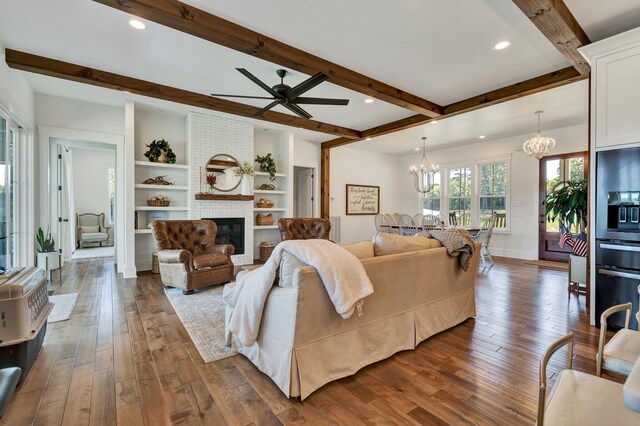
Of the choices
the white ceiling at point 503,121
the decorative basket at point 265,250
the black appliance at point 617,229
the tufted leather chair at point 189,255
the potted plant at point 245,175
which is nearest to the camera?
the black appliance at point 617,229

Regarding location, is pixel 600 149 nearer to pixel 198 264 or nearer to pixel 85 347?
pixel 198 264

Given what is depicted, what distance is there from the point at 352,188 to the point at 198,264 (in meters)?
5.22

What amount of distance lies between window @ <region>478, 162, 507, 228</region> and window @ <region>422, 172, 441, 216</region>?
1.19 metres

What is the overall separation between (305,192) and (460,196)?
13.6ft

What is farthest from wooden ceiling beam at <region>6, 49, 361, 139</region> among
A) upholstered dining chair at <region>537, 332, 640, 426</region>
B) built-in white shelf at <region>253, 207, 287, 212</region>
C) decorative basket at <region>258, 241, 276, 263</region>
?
upholstered dining chair at <region>537, 332, 640, 426</region>

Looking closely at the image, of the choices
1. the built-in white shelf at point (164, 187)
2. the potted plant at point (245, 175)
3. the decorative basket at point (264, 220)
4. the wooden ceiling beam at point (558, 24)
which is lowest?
the decorative basket at point (264, 220)

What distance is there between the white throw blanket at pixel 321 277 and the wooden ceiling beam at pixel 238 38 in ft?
6.99

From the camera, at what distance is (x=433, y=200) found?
8.73 metres

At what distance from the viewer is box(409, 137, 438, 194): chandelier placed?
23.6 feet

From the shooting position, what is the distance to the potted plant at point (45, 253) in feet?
14.5

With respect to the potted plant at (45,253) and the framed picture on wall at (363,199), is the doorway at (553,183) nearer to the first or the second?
the framed picture on wall at (363,199)

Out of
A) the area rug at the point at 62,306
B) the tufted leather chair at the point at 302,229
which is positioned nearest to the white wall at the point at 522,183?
the tufted leather chair at the point at 302,229

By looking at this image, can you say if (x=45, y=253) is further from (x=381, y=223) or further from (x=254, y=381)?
(x=381, y=223)

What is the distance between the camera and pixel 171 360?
2279 mm
